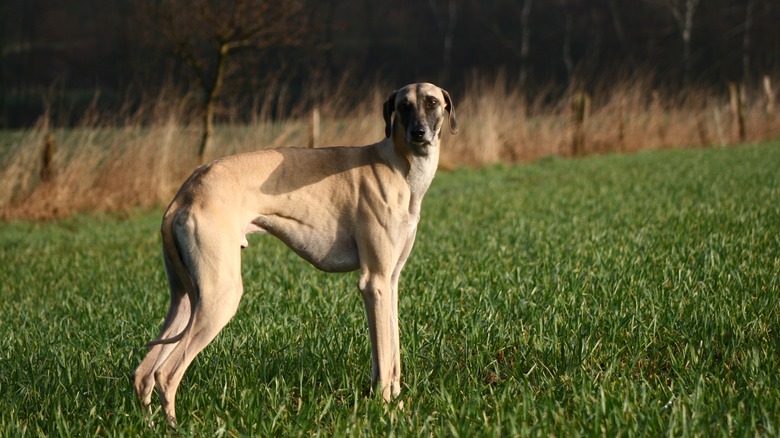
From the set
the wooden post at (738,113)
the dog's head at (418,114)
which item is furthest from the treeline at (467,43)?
the dog's head at (418,114)

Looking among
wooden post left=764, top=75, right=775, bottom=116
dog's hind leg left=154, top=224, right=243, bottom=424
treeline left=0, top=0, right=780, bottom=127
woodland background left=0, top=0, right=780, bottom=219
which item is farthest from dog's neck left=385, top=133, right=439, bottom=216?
treeline left=0, top=0, right=780, bottom=127

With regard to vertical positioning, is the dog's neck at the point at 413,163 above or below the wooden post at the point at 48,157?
above

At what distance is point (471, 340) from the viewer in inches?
147

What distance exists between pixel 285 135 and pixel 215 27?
7.18 ft

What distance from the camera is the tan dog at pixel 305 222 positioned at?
9.29 feet

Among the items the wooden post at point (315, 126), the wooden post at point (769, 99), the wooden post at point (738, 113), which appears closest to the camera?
the wooden post at point (315, 126)

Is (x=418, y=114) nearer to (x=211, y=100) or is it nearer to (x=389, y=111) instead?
(x=389, y=111)

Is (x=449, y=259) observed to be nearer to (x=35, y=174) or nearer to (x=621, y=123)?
(x=35, y=174)

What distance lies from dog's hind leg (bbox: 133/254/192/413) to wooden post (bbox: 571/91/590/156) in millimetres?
17488

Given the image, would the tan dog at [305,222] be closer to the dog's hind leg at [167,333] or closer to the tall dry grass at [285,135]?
the dog's hind leg at [167,333]

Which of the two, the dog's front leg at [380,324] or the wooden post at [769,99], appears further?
the wooden post at [769,99]

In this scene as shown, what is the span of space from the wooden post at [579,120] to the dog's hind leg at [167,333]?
688 inches

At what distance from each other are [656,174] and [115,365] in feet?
35.1

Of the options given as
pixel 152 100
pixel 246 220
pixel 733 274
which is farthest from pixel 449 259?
pixel 152 100
